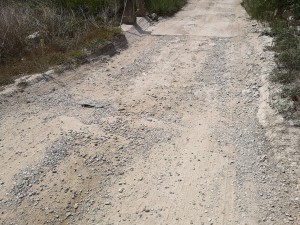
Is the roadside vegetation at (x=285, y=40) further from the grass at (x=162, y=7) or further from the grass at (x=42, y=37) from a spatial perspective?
the grass at (x=42, y=37)

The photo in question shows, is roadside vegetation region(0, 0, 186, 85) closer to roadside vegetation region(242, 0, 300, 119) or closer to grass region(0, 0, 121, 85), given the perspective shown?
grass region(0, 0, 121, 85)

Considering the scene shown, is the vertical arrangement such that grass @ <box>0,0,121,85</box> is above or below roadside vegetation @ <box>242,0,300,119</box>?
above

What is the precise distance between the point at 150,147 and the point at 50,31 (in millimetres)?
4838

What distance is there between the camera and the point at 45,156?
4410mm

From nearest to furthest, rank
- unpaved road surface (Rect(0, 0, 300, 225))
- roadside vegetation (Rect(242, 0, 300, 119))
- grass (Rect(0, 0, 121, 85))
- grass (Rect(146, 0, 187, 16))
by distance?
unpaved road surface (Rect(0, 0, 300, 225)) → roadside vegetation (Rect(242, 0, 300, 119)) → grass (Rect(0, 0, 121, 85)) → grass (Rect(146, 0, 187, 16))

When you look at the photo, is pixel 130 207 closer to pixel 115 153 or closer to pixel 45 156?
pixel 115 153

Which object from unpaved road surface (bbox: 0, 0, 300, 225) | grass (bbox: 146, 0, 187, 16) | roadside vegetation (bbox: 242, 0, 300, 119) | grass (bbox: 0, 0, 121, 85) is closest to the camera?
unpaved road surface (bbox: 0, 0, 300, 225)

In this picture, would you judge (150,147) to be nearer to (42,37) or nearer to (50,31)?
(42,37)

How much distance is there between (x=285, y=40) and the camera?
24.3ft

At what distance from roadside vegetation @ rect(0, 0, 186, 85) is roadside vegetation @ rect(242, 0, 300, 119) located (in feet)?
12.9

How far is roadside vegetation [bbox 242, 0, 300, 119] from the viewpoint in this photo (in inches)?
210

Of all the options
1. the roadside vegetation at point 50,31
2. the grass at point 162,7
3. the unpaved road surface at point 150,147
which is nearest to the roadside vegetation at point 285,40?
the unpaved road surface at point 150,147

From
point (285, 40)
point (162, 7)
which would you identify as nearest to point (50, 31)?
point (162, 7)

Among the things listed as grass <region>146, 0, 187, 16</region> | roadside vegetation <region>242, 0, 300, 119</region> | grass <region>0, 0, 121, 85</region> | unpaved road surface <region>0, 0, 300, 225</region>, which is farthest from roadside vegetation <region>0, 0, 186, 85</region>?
roadside vegetation <region>242, 0, 300, 119</region>
